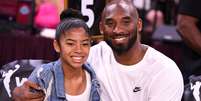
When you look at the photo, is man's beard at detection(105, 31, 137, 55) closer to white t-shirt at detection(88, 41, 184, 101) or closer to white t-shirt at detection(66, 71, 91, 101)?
white t-shirt at detection(88, 41, 184, 101)

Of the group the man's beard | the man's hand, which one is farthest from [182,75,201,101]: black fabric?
the man's hand

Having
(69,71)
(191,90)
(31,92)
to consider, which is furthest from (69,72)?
(191,90)

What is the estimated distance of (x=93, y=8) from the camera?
12.4 feet

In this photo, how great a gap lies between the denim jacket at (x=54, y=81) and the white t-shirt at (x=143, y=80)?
0.25ft

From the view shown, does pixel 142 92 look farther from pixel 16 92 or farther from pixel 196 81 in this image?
pixel 16 92

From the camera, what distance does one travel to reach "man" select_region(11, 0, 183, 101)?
10.3ft

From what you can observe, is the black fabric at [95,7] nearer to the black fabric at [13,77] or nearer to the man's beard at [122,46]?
the black fabric at [13,77]

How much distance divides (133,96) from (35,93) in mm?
522

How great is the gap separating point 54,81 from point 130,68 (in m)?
0.41

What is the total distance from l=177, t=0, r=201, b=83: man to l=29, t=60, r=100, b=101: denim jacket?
95cm

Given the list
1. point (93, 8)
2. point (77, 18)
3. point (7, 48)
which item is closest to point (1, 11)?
point (7, 48)

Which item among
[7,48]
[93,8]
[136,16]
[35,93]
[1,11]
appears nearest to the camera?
[35,93]

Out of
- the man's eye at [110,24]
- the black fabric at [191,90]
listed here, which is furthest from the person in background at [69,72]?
the black fabric at [191,90]

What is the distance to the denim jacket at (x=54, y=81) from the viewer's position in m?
3.08
